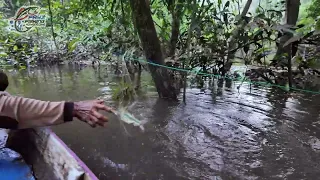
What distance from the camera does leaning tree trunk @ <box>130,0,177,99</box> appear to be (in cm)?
420

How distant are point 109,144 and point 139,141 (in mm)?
331

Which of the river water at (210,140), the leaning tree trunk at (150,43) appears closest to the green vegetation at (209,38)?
the leaning tree trunk at (150,43)

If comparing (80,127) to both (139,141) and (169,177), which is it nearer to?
(139,141)

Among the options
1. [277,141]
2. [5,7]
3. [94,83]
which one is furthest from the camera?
[5,7]

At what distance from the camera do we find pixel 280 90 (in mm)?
5676

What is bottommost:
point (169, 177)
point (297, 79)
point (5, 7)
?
point (169, 177)

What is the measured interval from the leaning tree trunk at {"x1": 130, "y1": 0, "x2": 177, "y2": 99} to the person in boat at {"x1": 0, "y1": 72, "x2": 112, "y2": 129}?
9.09ft

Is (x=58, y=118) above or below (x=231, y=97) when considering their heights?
above

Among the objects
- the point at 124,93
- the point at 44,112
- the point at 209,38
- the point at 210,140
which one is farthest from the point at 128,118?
the point at 209,38

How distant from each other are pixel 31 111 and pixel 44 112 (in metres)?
0.08

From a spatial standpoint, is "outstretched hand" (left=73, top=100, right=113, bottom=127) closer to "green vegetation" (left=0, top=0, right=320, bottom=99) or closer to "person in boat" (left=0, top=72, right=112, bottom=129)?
"person in boat" (left=0, top=72, right=112, bottom=129)

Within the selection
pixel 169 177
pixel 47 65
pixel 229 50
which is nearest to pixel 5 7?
pixel 47 65

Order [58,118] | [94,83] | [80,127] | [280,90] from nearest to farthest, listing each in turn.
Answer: [58,118] < [80,127] < [280,90] < [94,83]

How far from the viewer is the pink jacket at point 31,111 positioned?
165 centimetres
